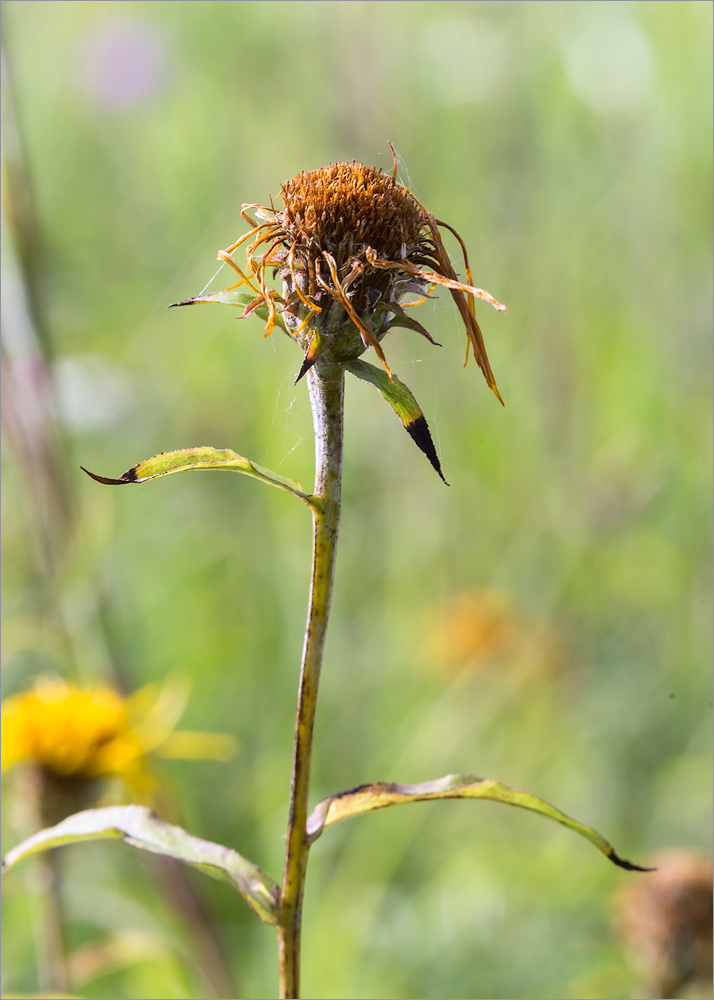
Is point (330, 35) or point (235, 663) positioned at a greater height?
point (330, 35)

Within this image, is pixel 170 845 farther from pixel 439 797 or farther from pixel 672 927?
pixel 672 927

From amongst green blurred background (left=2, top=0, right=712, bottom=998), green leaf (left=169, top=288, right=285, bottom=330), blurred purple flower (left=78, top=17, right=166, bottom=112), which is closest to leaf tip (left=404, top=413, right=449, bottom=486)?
green leaf (left=169, top=288, right=285, bottom=330)

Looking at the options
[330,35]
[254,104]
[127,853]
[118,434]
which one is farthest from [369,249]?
[254,104]

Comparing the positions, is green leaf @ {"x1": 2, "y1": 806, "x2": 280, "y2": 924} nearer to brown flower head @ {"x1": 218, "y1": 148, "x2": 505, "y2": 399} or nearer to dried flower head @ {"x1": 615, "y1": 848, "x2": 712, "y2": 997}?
brown flower head @ {"x1": 218, "y1": 148, "x2": 505, "y2": 399}

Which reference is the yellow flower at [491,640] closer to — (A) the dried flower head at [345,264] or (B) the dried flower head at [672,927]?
(B) the dried flower head at [672,927]

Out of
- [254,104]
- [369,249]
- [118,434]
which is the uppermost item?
[254,104]

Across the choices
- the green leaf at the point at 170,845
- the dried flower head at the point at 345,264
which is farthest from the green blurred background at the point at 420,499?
the dried flower head at the point at 345,264

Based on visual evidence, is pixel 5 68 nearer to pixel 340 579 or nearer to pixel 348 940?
pixel 340 579
